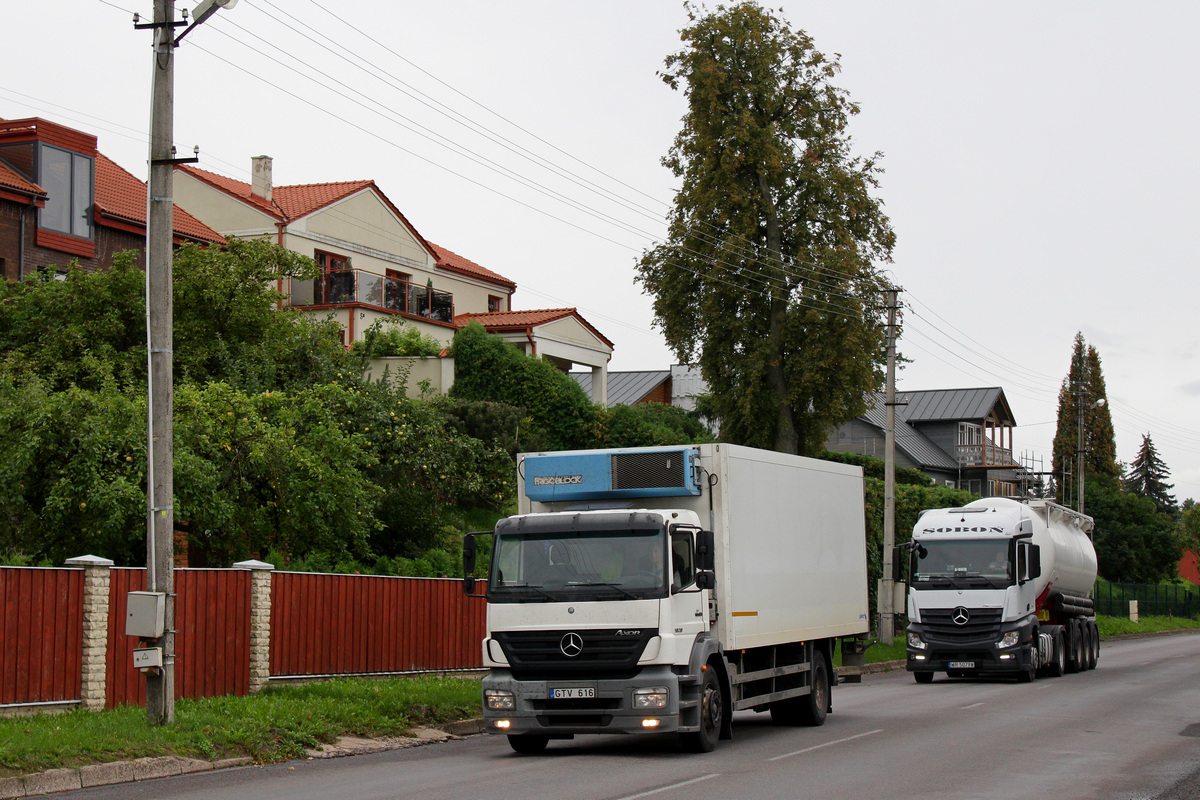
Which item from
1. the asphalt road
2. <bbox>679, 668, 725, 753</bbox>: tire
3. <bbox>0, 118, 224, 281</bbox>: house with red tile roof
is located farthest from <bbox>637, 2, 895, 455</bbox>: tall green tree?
<bbox>679, 668, 725, 753</bbox>: tire

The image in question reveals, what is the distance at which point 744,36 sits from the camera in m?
40.5

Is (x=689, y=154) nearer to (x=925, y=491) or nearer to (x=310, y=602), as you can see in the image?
(x=925, y=491)

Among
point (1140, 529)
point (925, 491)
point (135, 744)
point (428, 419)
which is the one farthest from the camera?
point (1140, 529)

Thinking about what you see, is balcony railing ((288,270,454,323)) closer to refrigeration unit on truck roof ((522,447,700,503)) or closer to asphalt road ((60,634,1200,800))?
asphalt road ((60,634,1200,800))

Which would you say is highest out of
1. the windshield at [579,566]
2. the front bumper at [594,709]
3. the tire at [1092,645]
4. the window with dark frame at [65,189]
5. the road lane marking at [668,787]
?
the window with dark frame at [65,189]

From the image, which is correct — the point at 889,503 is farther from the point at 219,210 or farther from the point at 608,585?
the point at 219,210

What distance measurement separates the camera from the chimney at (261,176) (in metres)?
44.0

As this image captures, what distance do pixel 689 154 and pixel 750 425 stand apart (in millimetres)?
9138

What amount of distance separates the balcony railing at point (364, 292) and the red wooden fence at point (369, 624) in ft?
64.8

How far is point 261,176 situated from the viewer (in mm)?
44188

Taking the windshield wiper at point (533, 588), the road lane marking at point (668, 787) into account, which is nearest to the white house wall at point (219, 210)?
the windshield wiper at point (533, 588)

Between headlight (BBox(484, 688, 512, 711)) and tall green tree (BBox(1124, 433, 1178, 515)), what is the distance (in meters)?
107

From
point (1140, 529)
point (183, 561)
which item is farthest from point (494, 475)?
point (1140, 529)

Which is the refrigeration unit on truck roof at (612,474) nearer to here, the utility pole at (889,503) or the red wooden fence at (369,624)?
the red wooden fence at (369,624)
